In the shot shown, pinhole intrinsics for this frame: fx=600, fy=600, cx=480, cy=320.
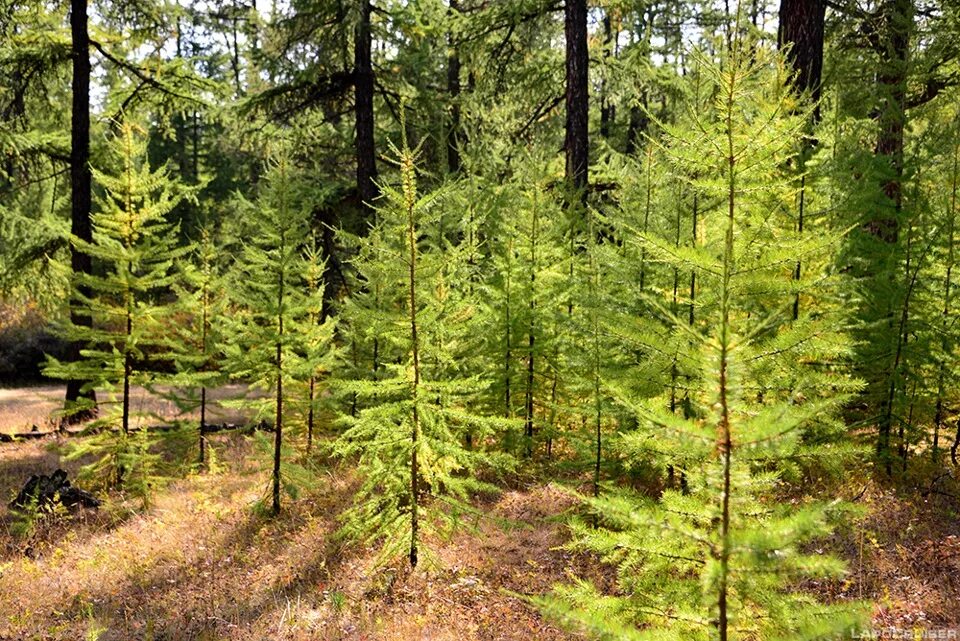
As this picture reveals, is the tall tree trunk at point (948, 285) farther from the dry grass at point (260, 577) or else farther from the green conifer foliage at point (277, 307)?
the green conifer foliage at point (277, 307)

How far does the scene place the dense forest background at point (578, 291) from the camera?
3500mm

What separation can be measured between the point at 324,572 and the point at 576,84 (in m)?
10.9

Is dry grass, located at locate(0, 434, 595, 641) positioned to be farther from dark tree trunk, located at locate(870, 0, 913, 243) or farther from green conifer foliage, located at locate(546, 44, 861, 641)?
dark tree trunk, located at locate(870, 0, 913, 243)

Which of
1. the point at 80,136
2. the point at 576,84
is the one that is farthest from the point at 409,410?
the point at 80,136

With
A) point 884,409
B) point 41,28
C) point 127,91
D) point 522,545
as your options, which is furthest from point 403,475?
point 41,28

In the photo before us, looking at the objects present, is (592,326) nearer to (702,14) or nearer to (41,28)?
(41,28)

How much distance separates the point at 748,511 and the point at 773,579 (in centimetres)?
34

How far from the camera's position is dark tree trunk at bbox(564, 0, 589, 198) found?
520 inches

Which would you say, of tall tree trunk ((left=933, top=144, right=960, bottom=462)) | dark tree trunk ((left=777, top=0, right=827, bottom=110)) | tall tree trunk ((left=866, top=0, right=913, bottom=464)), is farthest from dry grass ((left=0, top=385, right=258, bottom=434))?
dark tree trunk ((left=777, top=0, right=827, bottom=110))

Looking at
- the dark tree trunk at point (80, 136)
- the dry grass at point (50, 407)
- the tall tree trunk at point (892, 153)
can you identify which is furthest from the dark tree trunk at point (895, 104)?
the dark tree trunk at point (80, 136)

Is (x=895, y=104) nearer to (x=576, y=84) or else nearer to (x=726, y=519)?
(x=576, y=84)

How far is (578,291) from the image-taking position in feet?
33.2

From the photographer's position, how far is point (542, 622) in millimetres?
6406

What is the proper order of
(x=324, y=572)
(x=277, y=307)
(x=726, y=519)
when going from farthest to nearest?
(x=277, y=307) → (x=324, y=572) → (x=726, y=519)
